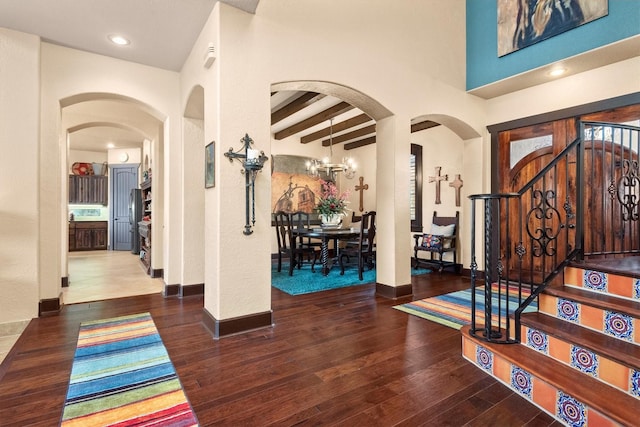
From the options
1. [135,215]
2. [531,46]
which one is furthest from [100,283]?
[531,46]

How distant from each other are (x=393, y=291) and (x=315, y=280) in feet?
4.60

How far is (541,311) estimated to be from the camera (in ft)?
7.69

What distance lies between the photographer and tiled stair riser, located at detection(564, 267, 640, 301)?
2.03m

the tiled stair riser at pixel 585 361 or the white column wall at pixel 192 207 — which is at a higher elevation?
the white column wall at pixel 192 207

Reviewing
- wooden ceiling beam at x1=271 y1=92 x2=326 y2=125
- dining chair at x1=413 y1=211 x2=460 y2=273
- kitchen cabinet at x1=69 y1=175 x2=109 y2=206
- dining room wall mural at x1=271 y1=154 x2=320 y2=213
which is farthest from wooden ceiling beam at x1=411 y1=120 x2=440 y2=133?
kitchen cabinet at x1=69 y1=175 x2=109 y2=206

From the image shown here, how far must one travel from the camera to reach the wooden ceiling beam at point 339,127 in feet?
20.2

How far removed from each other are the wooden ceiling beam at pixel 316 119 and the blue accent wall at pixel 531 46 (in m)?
1.95

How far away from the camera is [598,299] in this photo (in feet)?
6.75

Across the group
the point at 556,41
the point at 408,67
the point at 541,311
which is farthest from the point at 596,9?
the point at 541,311

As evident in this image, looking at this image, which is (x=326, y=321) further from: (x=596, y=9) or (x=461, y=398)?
(x=596, y=9)

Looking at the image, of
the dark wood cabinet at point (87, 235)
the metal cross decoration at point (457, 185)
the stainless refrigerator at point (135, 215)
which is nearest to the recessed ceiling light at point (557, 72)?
the metal cross decoration at point (457, 185)

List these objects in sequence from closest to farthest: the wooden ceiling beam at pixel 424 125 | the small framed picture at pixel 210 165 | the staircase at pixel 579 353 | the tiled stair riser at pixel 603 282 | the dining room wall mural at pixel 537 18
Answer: the staircase at pixel 579 353 < the tiled stair riser at pixel 603 282 < the small framed picture at pixel 210 165 < the dining room wall mural at pixel 537 18 < the wooden ceiling beam at pixel 424 125

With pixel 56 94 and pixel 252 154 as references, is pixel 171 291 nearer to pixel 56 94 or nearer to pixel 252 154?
pixel 252 154

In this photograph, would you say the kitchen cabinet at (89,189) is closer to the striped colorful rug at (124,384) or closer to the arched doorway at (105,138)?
the arched doorway at (105,138)
